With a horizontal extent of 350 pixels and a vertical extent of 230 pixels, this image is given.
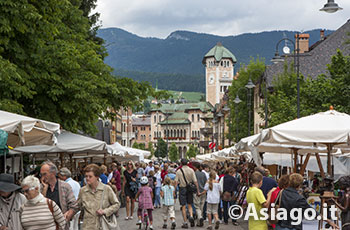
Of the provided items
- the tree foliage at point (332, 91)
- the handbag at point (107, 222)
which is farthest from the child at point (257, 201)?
the tree foliage at point (332, 91)

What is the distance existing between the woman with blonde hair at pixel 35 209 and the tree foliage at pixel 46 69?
29.7 ft

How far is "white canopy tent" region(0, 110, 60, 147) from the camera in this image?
10459 mm

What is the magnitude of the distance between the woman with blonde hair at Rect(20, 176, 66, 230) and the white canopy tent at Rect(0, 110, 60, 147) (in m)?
2.63

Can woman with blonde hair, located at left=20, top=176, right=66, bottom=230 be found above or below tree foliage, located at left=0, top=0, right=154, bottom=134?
below

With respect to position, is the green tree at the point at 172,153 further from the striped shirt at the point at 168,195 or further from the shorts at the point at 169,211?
the striped shirt at the point at 168,195

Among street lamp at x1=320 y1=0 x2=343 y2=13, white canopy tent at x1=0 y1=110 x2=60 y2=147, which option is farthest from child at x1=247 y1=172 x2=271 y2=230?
street lamp at x1=320 y1=0 x2=343 y2=13

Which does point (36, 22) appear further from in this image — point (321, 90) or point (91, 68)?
point (321, 90)

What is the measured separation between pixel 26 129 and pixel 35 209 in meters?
3.21

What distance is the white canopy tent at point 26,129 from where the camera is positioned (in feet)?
34.3

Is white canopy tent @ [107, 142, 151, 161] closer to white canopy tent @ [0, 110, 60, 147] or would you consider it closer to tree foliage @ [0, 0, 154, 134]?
tree foliage @ [0, 0, 154, 134]

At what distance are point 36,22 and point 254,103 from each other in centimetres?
5561

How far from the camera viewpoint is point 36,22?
18.8 m

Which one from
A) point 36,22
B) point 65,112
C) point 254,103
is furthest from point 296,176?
point 254,103

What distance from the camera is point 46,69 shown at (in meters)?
20.7
